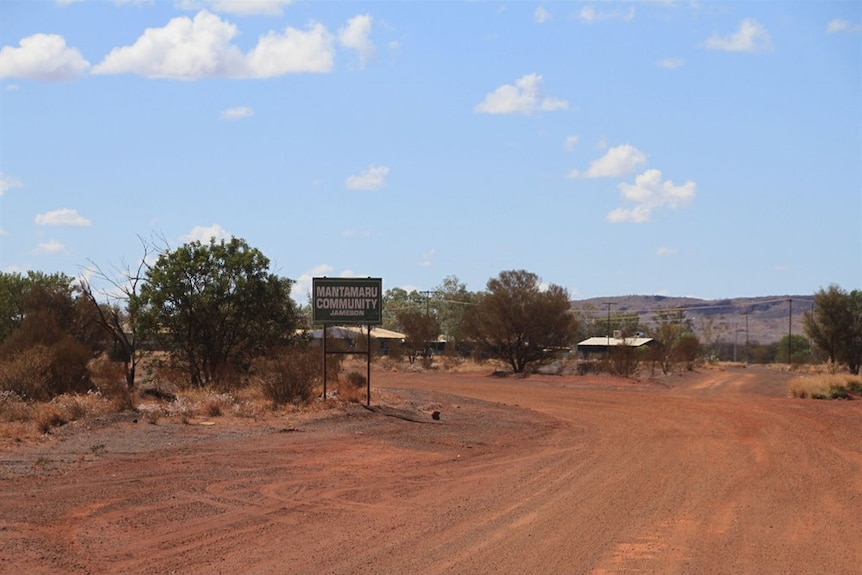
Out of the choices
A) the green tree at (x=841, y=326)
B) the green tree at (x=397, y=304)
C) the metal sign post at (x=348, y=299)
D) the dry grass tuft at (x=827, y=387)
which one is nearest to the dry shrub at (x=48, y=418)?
the metal sign post at (x=348, y=299)

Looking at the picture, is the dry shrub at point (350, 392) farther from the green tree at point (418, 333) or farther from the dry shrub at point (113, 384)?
the green tree at point (418, 333)

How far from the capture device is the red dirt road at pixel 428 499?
10391mm

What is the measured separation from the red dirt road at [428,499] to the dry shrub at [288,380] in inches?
80.4

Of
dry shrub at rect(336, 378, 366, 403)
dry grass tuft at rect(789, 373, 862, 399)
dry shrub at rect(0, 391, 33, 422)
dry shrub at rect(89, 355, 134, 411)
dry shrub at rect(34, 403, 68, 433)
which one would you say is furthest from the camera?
dry grass tuft at rect(789, 373, 862, 399)

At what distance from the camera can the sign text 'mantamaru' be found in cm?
2805

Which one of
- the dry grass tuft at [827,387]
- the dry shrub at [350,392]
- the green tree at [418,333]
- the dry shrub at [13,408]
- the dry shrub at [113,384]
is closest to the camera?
the dry shrub at [13,408]

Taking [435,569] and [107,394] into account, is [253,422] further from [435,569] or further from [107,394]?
[435,569]

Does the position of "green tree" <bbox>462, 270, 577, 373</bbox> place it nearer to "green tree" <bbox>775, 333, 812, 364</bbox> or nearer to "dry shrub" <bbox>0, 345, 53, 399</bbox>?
"dry shrub" <bbox>0, 345, 53, 399</bbox>

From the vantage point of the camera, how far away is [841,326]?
201 ft

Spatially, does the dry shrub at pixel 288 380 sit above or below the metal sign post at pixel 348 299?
below

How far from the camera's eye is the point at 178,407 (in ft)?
79.6

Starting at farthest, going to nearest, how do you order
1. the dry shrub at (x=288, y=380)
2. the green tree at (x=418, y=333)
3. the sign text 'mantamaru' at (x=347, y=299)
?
the green tree at (x=418, y=333) → the sign text 'mantamaru' at (x=347, y=299) → the dry shrub at (x=288, y=380)

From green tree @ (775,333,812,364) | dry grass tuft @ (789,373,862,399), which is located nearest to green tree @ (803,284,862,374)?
dry grass tuft @ (789,373,862,399)

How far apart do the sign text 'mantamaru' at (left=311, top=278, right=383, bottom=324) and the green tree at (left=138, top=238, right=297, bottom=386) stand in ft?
17.1
